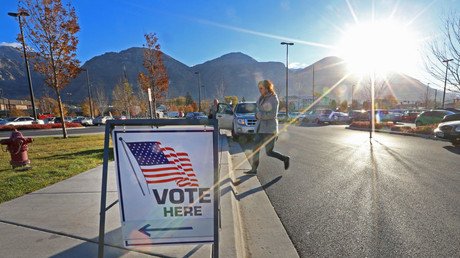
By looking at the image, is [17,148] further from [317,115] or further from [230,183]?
[317,115]

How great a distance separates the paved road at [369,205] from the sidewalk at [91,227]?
0.30 meters

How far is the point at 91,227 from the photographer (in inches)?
123

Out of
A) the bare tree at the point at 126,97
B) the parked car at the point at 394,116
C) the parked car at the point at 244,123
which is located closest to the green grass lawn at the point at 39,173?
the parked car at the point at 244,123

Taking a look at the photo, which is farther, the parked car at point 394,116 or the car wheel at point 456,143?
the parked car at point 394,116

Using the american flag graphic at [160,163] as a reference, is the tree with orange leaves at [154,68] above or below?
above

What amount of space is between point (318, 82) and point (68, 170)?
17679 cm

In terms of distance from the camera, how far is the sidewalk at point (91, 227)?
2.59m

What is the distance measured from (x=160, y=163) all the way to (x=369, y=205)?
10.9 feet

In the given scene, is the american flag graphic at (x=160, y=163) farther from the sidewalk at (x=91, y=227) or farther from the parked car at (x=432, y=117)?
the parked car at (x=432, y=117)

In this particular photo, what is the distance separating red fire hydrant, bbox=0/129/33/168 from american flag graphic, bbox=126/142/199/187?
18.6ft

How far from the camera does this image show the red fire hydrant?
6043 mm

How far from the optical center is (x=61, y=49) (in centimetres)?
1309

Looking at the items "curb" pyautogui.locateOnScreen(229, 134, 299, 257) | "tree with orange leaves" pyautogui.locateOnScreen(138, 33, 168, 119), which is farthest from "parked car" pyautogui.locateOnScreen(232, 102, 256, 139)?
"tree with orange leaves" pyautogui.locateOnScreen(138, 33, 168, 119)

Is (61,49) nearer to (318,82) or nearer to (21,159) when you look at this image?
(21,159)
